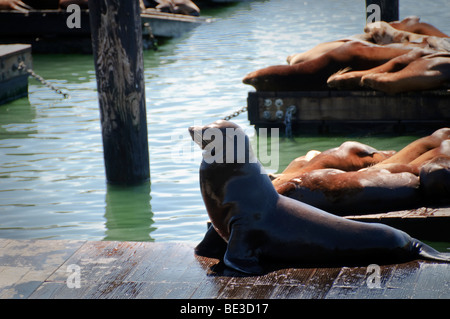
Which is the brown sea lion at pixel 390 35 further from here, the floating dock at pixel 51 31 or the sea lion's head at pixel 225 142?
the floating dock at pixel 51 31

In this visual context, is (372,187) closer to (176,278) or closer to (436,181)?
(436,181)

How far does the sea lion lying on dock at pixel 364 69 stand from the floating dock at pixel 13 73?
3.90 metres

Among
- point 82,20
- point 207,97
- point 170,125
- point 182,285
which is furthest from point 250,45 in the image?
point 182,285

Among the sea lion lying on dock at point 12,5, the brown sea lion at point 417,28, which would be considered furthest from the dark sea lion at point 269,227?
the sea lion lying on dock at point 12,5

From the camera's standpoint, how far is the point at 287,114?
8.44 meters

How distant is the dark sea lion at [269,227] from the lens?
12.4 ft

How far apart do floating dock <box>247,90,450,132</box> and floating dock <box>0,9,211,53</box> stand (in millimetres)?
6929

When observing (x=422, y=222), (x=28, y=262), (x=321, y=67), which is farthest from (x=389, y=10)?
(x=28, y=262)

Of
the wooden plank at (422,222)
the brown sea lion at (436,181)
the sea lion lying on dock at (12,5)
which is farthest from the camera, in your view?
the sea lion lying on dock at (12,5)

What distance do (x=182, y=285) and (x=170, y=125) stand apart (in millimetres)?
5183

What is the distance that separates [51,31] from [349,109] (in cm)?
861

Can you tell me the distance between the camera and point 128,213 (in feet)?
20.1

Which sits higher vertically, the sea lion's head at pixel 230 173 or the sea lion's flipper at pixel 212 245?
the sea lion's head at pixel 230 173

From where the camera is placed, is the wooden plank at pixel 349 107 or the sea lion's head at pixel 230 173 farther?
the wooden plank at pixel 349 107
